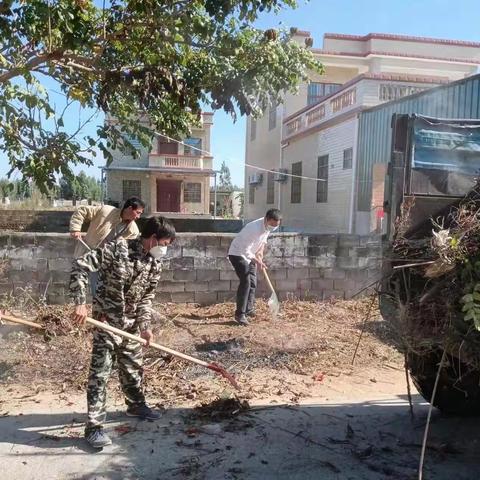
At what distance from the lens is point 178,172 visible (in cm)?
3052

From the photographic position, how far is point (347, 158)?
13.1m

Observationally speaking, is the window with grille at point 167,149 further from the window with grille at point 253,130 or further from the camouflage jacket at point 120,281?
the camouflage jacket at point 120,281

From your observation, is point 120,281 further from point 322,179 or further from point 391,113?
point 322,179

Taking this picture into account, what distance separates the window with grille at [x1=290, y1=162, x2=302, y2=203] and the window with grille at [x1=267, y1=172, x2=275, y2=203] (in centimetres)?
236

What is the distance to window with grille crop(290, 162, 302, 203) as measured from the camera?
1688 centimetres

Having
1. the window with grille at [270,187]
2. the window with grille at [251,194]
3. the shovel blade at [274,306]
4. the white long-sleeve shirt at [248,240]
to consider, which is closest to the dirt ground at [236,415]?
the shovel blade at [274,306]

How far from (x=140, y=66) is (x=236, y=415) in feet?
10.1

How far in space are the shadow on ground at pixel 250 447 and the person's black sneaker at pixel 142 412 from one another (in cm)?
6

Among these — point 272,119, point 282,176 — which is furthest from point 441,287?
point 272,119

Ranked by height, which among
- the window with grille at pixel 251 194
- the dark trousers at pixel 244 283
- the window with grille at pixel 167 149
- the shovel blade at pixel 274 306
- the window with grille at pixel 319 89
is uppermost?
the window with grille at pixel 319 89

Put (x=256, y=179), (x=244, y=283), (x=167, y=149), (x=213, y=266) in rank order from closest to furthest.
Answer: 1. (x=244, y=283)
2. (x=213, y=266)
3. (x=256, y=179)
4. (x=167, y=149)

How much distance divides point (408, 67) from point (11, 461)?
17.9 meters

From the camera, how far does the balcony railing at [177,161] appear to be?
30.5 metres

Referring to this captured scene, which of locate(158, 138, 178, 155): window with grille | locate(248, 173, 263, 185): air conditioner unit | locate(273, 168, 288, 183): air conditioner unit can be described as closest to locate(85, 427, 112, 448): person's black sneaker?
locate(273, 168, 288, 183): air conditioner unit
